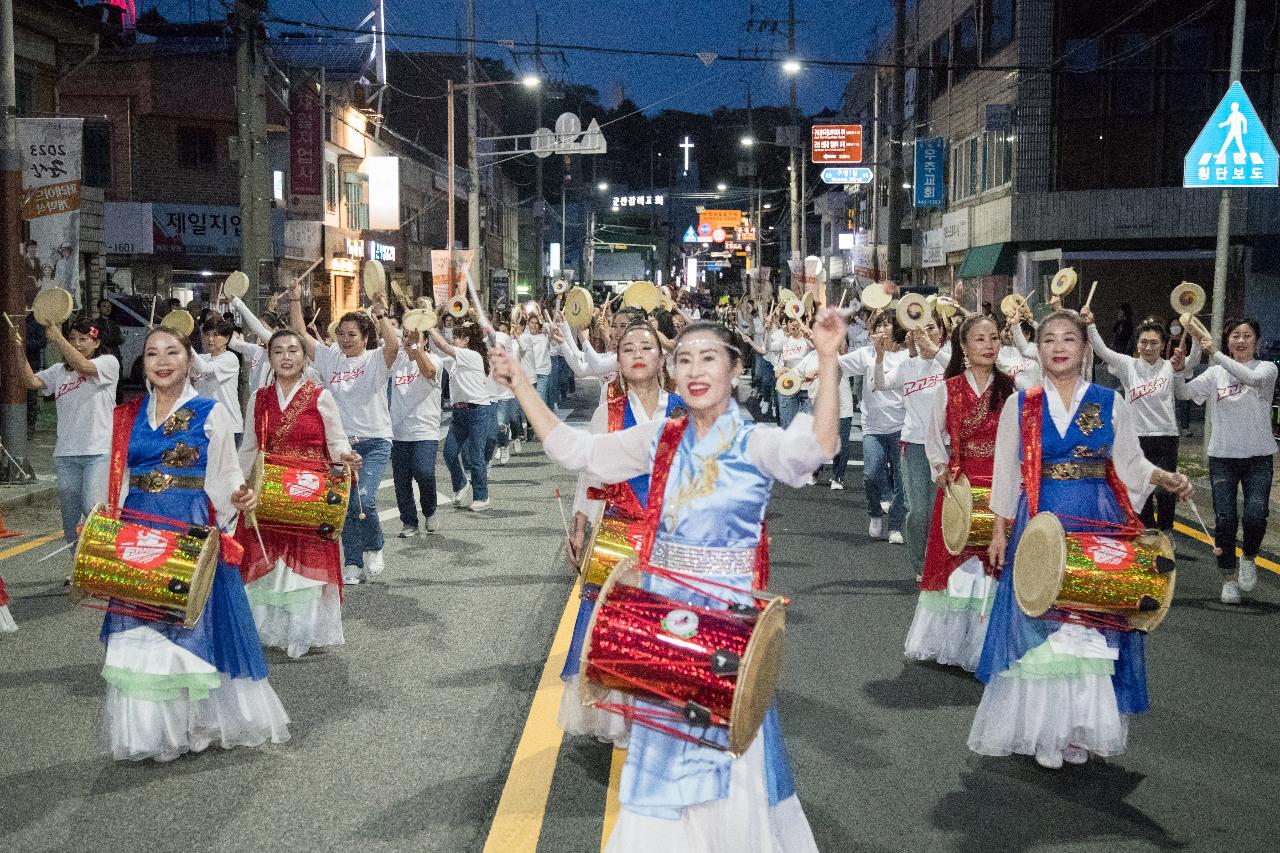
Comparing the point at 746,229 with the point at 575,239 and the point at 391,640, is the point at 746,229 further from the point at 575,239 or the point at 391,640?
the point at 391,640

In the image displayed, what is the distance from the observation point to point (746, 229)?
7869cm

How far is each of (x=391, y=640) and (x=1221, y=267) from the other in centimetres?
1070

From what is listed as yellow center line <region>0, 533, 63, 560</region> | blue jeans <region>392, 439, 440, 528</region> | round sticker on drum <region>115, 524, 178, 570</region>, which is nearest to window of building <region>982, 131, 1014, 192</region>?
blue jeans <region>392, 439, 440, 528</region>

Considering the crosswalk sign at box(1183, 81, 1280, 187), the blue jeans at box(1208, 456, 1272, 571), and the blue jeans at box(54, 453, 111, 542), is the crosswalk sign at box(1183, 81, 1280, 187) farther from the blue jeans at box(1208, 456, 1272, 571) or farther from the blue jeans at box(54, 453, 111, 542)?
the blue jeans at box(54, 453, 111, 542)

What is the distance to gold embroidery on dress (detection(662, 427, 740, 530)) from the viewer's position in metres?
3.91

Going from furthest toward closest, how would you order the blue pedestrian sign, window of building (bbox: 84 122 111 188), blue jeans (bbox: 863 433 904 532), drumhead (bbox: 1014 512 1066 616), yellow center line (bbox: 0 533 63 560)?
the blue pedestrian sign
window of building (bbox: 84 122 111 188)
blue jeans (bbox: 863 433 904 532)
yellow center line (bbox: 0 533 63 560)
drumhead (bbox: 1014 512 1066 616)

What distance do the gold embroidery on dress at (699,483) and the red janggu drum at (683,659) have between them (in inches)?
9.2

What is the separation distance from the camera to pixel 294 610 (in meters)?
7.13

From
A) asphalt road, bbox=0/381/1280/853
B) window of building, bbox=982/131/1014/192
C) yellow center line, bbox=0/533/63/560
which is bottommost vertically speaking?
asphalt road, bbox=0/381/1280/853

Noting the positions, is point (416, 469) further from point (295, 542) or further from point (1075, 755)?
point (1075, 755)

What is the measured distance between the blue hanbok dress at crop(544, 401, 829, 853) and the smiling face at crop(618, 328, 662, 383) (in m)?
1.78

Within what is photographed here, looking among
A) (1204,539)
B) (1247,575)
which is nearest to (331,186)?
(1204,539)

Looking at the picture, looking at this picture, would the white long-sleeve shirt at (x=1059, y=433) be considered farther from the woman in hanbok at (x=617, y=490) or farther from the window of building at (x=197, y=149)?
the window of building at (x=197, y=149)

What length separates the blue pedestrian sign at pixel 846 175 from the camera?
38.7 meters
